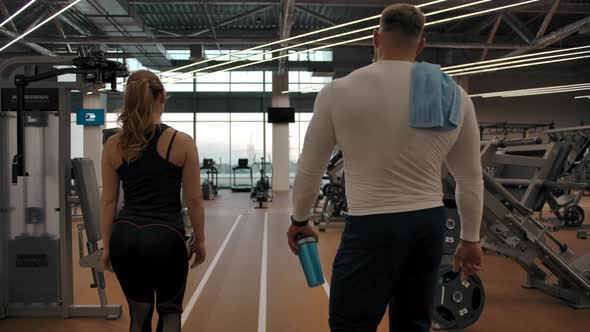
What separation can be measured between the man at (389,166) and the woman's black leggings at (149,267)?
69 cm

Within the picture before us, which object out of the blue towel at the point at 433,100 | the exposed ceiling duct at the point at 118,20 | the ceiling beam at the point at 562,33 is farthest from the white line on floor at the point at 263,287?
the ceiling beam at the point at 562,33

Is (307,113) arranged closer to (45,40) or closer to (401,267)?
(45,40)

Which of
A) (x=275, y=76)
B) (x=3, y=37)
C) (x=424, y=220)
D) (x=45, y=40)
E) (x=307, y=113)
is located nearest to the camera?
(x=424, y=220)

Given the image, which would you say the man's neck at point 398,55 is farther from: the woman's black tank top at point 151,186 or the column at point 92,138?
the column at point 92,138

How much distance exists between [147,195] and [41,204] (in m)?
2.29

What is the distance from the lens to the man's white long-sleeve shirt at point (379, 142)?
1293mm

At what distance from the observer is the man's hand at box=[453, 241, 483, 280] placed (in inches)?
62.8

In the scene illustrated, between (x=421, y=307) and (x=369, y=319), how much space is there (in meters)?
0.18

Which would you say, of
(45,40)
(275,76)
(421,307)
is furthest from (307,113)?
(421,307)

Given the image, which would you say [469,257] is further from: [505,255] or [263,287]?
[263,287]

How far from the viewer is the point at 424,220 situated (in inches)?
Answer: 52.5

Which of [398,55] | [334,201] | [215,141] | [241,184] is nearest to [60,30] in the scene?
[334,201]

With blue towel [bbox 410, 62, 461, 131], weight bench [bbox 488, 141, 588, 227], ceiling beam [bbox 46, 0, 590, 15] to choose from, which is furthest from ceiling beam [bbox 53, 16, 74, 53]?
blue towel [bbox 410, 62, 461, 131]

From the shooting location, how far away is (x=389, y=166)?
130 centimetres
